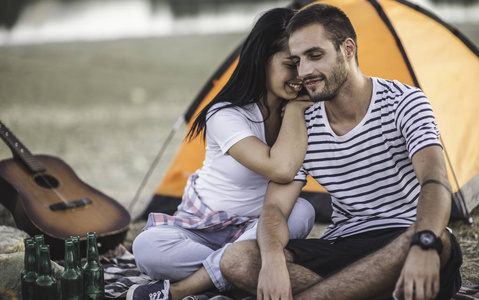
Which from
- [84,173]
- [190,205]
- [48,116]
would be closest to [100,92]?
[48,116]

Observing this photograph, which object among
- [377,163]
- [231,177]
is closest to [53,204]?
[231,177]

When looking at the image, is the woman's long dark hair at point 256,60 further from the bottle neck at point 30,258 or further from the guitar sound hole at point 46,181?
the guitar sound hole at point 46,181

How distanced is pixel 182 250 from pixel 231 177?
41cm

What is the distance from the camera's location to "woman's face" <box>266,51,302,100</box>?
256 centimetres

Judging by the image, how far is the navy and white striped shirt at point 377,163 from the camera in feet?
7.59

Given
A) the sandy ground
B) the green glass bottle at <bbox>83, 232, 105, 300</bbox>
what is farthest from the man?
the sandy ground

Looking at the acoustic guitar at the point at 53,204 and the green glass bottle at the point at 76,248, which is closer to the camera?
the green glass bottle at the point at 76,248

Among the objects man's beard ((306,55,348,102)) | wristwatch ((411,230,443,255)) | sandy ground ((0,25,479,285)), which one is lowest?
wristwatch ((411,230,443,255))

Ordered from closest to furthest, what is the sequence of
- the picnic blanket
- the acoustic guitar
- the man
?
the man < the picnic blanket < the acoustic guitar

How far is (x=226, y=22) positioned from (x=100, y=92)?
32.9ft

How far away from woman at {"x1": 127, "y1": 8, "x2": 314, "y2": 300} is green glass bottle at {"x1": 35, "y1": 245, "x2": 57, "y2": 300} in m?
0.36

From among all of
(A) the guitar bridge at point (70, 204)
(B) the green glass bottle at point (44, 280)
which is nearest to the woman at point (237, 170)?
(B) the green glass bottle at point (44, 280)

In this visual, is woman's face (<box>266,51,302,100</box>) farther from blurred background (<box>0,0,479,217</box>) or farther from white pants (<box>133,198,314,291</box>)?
blurred background (<box>0,0,479,217</box>)

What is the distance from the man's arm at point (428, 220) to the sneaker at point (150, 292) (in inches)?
39.7
